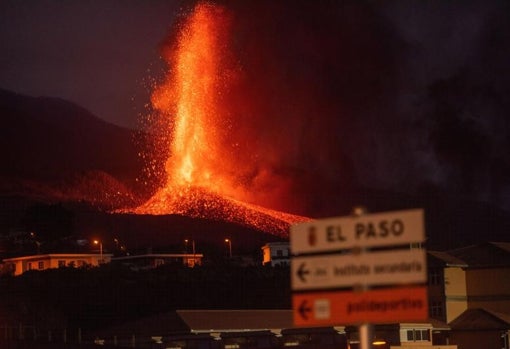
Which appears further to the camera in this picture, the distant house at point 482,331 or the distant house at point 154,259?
the distant house at point 154,259

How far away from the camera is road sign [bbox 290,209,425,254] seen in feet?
34.0

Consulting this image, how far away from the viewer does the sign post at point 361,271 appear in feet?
34.1

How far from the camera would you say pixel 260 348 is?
65625mm

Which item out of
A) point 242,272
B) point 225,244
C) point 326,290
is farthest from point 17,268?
point 326,290

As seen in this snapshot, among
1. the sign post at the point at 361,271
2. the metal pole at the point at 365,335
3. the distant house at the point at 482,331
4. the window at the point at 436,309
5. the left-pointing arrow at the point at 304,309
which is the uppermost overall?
the sign post at the point at 361,271

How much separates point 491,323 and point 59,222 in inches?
3168

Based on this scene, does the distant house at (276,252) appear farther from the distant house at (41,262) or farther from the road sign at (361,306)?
the road sign at (361,306)

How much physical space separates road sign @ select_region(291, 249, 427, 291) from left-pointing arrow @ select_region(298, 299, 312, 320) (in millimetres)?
152

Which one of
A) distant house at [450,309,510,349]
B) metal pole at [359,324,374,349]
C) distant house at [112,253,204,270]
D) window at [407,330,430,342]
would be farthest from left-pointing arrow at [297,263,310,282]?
distant house at [112,253,204,270]

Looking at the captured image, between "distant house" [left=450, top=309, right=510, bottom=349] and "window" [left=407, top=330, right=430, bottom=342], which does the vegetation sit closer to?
"distant house" [left=450, top=309, right=510, bottom=349]

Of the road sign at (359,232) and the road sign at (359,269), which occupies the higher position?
the road sign at (359,232)

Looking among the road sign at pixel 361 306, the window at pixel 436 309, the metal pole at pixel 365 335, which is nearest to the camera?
the road sign at pixel 361 306

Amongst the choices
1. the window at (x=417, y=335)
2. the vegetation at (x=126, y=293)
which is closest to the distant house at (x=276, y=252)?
the vegetation at (x=126, y=293)

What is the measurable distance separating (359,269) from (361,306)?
1.14 ft
